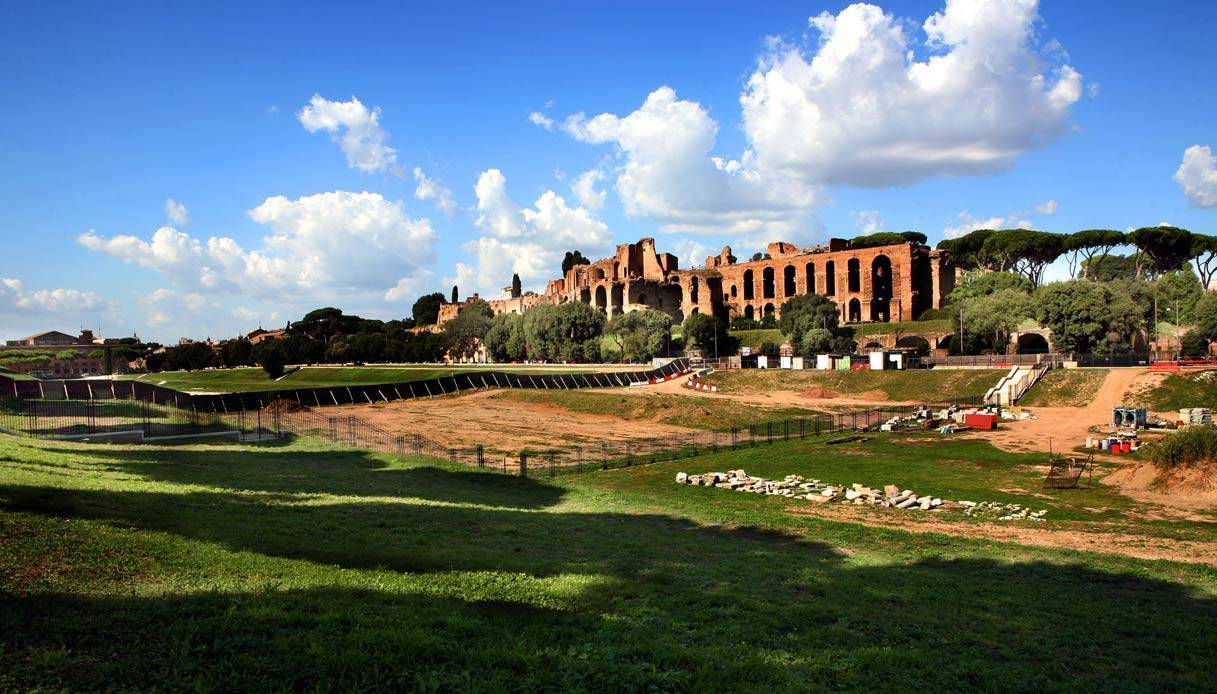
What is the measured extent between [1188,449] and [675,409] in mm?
32162

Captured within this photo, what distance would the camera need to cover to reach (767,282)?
116312 millimetres

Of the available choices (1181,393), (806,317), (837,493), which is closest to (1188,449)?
(837,493)

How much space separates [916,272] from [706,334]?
35625 millimetres

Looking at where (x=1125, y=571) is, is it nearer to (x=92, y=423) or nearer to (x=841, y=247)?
(x=92, y=423)

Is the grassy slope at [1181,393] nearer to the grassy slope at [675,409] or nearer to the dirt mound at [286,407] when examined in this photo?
the grassy slope at [675,409]

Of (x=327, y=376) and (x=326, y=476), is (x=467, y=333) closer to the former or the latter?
(x=327, y=376)

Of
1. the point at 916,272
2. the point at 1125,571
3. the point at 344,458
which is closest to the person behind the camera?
the point at 1125,571

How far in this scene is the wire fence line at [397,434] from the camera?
1303 inches

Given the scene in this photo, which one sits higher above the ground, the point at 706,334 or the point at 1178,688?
the point at 706,334

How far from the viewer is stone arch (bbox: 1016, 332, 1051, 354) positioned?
7800 centimetres

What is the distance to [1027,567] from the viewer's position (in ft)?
45.8

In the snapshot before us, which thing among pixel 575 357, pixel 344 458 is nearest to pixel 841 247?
pixel 575 357

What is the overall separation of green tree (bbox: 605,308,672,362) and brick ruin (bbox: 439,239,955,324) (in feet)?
57.4

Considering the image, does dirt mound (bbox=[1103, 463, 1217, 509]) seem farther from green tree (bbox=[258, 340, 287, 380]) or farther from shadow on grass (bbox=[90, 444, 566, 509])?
green tree (bbox=[258, 340, 287, 380])
